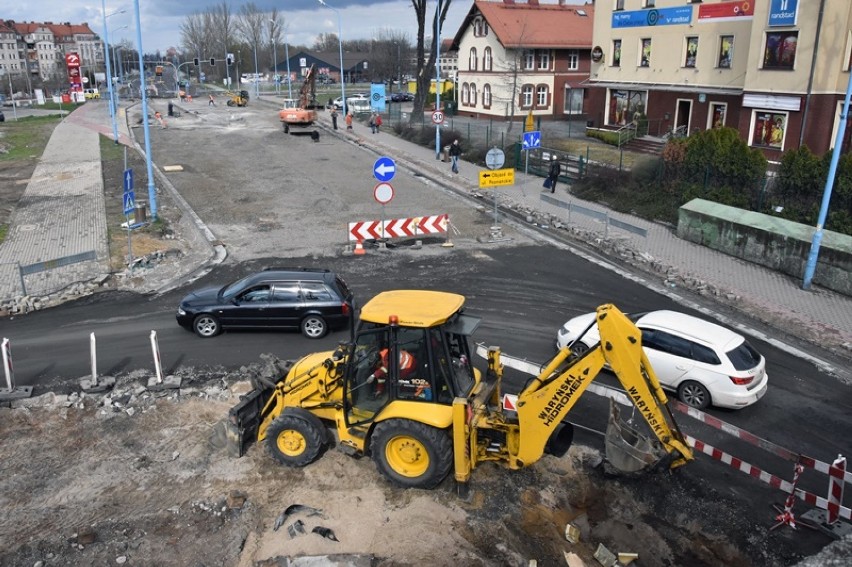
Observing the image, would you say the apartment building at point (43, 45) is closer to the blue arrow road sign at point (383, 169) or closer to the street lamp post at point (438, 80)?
the street lamp post at point (438, 80)

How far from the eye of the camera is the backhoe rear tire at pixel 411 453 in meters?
8.20

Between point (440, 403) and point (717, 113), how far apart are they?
31189 millimetres

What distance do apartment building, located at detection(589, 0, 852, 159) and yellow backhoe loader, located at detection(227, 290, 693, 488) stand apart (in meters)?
24.8

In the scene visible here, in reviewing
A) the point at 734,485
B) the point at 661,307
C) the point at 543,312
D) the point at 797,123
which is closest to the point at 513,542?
the point at 734,485

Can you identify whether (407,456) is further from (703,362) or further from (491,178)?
(491,178)

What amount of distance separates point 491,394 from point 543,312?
22.5 feet

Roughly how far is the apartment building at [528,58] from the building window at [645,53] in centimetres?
1146

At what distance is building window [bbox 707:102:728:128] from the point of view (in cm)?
3342

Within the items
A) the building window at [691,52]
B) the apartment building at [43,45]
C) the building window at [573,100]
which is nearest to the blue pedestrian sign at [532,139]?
the building window at [691,52]

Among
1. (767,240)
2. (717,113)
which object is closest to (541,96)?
(717,113)

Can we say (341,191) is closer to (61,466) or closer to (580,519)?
(61,466)

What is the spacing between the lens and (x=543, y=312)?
15.7 meters

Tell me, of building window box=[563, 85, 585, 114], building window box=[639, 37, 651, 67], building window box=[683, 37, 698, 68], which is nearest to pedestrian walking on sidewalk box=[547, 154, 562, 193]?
building window box=[683, 37, 698, 68]

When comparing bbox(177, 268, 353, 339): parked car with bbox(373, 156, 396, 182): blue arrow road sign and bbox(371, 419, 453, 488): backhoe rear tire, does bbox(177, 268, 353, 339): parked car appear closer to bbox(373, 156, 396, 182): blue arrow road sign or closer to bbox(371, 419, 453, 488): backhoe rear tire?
bbox(371, 419, 453, 488): backhoe rear tire
